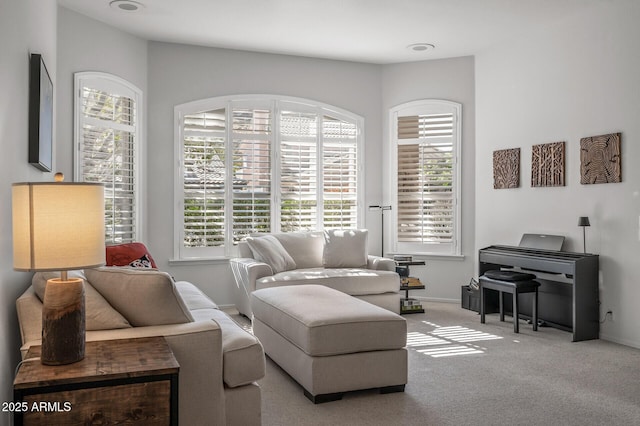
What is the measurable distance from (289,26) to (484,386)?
384 cm

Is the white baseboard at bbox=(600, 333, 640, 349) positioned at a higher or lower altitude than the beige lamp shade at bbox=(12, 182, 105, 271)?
lower

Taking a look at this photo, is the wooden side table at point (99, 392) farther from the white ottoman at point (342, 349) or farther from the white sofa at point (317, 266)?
the white sofa at point (317, 266)

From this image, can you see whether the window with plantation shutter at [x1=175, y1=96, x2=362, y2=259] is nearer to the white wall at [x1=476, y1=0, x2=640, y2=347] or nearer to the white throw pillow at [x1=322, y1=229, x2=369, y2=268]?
the white throw pillow at [x1=322, y1=229, x2=369, y2=268]

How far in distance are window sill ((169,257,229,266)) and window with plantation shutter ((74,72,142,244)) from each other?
0.52m

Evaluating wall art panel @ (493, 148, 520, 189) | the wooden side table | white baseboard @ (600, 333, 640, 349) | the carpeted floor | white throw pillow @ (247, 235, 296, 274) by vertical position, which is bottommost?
the carpeted floor

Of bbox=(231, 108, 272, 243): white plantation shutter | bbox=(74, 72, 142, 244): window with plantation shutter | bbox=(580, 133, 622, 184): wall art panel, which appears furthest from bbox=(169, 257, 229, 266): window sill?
bbox=(580, 133, 622, 184): wall art panel

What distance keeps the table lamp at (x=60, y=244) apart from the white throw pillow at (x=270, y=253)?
361cm

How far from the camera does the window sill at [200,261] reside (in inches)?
245

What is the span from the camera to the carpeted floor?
314 cm

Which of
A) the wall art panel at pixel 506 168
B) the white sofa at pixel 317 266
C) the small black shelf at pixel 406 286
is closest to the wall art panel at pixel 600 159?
the wall art panel at pixel 506 168

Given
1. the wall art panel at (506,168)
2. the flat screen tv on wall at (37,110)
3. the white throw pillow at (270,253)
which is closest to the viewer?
the flat screen tv on wall at (37,110)

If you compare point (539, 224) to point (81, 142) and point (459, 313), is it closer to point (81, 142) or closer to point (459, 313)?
point (459, 313)

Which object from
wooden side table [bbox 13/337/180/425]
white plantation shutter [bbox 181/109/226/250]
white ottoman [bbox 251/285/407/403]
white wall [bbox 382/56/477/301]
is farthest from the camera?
white wall [bbox 382/56/477/301]

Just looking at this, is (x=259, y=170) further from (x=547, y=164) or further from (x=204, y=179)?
(x=547, y=164)
